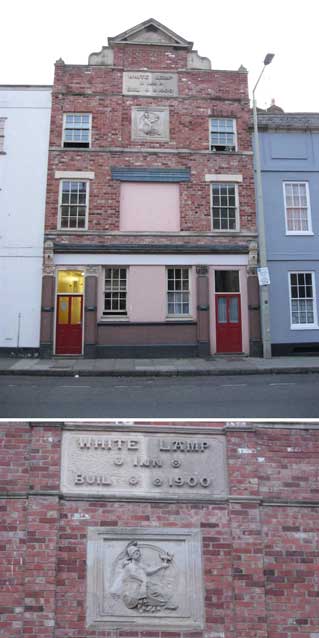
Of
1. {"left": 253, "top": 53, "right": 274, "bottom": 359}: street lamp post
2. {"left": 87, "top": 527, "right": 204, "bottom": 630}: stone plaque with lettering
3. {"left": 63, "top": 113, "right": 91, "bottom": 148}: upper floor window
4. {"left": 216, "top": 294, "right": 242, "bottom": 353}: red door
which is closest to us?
{"left": 87, "top": 527, "right": 204, "bottom": 630}: stone plaque with lettering

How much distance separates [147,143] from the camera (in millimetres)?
17344

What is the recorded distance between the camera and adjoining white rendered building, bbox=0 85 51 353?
16531 mm

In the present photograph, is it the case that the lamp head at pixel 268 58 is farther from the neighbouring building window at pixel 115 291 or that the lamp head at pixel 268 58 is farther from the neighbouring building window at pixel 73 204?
the neighbouring building window at pixel 115 291

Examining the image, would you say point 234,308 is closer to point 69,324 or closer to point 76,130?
point 69,324

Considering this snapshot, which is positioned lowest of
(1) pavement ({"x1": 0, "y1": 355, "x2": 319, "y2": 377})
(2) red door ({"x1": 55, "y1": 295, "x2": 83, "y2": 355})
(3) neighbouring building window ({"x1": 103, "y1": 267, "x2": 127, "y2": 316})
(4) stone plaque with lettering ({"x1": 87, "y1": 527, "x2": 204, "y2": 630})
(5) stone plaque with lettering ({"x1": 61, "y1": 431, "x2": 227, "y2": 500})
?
(4) stone plaque with lettering ({"x1": 87, "y1": 527, "x2": 204, "y2": 630})

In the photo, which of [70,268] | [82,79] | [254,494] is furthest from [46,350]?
[254,494]

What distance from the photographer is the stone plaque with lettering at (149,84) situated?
57.9 feet

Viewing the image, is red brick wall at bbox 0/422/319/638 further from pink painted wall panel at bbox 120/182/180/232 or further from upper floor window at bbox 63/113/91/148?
upper floor window at bbox 63/113/91/148

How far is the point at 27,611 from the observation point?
5.99m

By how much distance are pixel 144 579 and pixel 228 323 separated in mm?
11450

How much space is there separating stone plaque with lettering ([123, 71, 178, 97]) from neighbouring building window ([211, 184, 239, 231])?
13.2 ft

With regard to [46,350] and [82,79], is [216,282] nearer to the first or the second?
[46,350]

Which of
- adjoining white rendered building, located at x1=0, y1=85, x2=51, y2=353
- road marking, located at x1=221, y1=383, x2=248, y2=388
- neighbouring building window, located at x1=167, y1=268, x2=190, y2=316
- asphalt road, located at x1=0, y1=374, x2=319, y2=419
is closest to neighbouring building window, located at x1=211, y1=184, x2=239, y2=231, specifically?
neighbouring building window, located at x1=167, y1=268, x2=190, y2=316

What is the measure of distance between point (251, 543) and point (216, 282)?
1165cm
